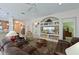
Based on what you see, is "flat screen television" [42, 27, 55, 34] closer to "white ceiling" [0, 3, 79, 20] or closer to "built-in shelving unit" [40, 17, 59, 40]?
"built-in shelving unit" [40, 17, 59, 40]

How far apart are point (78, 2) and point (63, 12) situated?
0.74 ft

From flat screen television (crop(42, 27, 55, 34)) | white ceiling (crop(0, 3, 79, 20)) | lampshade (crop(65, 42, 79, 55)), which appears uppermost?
white ceiling (crop(0, 3, 79, 20))

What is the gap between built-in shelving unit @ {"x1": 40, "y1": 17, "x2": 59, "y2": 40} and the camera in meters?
1.64

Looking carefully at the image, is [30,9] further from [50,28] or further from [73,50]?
[73,50]

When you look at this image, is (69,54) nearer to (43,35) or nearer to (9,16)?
(43,35)

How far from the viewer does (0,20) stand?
1622 millimetres

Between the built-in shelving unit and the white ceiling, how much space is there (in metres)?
0.09

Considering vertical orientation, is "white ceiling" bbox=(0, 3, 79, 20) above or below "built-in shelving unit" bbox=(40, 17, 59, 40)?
above

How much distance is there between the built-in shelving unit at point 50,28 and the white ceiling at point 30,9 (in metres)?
0.09

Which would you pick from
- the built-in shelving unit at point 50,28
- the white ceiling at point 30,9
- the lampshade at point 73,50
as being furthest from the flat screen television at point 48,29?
the lampshade at point 73,50

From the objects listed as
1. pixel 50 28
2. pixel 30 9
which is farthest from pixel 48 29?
pixel 30 9

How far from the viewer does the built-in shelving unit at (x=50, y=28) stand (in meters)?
1.64

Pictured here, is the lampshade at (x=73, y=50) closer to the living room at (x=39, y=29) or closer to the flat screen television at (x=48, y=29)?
the living room at (x=39, y=29)

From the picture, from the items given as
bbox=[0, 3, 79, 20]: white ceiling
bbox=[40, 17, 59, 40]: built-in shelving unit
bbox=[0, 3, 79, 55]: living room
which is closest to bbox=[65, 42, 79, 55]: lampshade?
bbox=[0, 3, 79, 55]: living room
